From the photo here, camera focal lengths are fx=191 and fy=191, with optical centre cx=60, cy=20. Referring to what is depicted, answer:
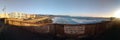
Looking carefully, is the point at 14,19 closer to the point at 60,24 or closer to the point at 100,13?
the point at 60,24

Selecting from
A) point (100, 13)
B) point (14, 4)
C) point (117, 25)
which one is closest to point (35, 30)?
point (14, 4)

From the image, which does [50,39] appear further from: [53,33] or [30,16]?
[30,16]

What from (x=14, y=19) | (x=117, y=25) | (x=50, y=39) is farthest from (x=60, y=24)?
(x=117, y=25)

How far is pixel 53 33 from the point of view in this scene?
6.57 feet

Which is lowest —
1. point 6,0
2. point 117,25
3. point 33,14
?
point 117,25

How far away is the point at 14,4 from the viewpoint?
201 centimetres

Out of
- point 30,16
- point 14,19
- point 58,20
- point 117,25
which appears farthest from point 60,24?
point 117,25

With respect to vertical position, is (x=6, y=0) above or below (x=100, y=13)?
above

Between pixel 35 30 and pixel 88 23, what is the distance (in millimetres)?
564

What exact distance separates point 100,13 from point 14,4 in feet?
3.00

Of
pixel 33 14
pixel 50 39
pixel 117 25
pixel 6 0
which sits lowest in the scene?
pixel 50 39

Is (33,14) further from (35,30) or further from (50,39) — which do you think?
(50,39)

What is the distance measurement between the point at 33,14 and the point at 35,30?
0.17 meters

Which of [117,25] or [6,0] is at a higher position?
[6,0]
